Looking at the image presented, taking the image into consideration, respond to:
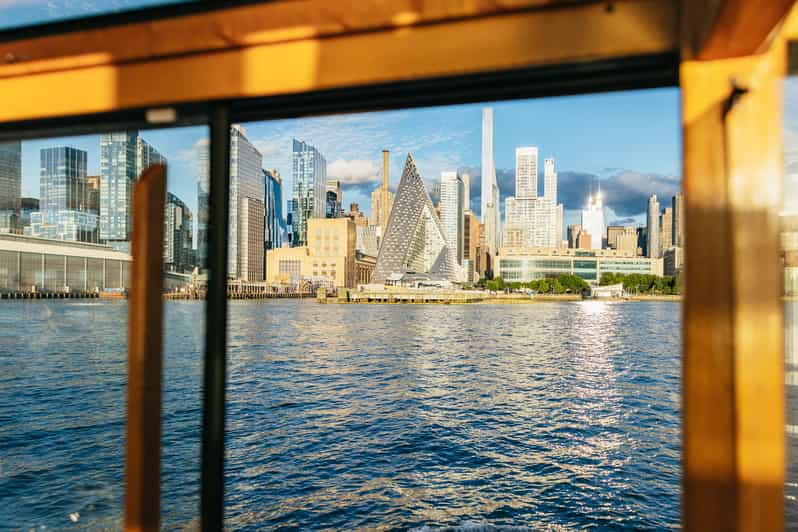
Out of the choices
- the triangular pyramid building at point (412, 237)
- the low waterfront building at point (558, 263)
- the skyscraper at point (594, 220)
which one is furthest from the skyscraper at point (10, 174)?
the low waterfront building at point (558, 263)

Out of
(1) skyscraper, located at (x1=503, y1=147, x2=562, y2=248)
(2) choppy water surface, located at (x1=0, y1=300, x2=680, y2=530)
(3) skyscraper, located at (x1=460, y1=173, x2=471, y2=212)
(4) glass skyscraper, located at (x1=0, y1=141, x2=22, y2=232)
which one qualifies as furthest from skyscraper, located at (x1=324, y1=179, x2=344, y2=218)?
(4) glass skyscraper, located at (x1=0, y1=141, x2=22, y2=232)

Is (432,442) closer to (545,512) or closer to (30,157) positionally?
(545,512)

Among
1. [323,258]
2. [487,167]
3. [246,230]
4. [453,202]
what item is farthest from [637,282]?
[487,167]

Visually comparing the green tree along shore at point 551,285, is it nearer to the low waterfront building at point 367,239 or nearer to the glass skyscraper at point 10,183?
the low waterfront building at point 367,239

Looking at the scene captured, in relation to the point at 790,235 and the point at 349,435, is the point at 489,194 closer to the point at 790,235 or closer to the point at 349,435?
the point at 349,435

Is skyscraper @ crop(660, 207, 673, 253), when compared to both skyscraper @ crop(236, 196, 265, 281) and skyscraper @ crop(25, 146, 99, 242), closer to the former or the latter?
skyscraper @ crop(236, 196, 265, 281)

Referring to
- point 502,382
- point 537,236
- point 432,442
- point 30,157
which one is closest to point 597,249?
point 537,236
